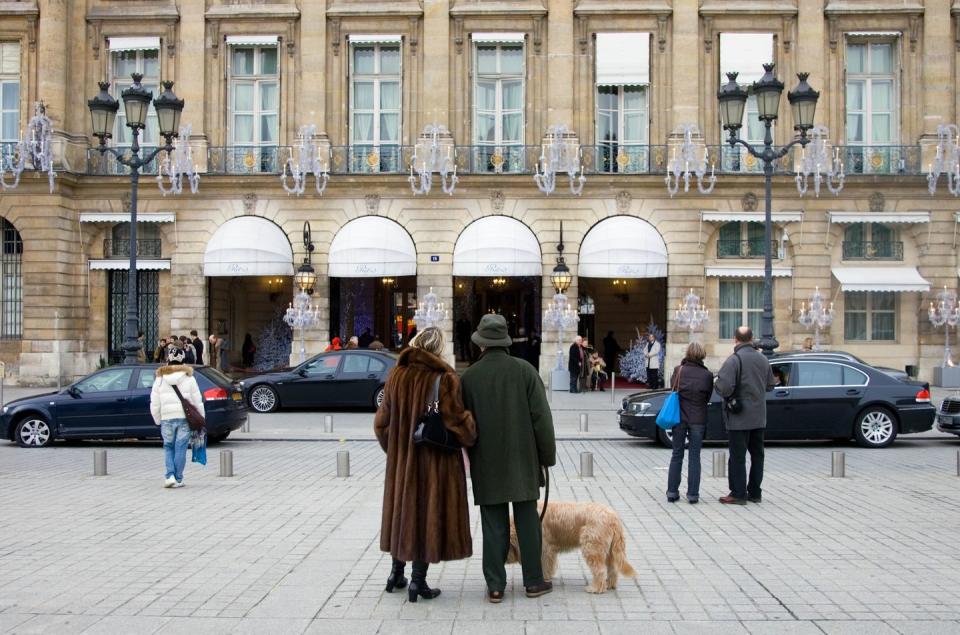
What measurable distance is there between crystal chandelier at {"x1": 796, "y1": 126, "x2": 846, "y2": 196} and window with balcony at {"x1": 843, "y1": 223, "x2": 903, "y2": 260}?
1524 mm

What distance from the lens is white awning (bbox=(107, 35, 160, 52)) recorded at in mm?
32156

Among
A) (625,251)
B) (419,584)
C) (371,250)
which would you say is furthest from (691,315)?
(419,584)

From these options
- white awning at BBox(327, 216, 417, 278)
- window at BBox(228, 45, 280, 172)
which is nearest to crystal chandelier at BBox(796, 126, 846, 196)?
white awning at BBox(327, 216, 417, 278)

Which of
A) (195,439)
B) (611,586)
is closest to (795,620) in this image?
(611,586)

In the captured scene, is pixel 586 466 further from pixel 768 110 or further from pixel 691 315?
pixel 691 315

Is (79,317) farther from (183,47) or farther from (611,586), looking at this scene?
(611,586)

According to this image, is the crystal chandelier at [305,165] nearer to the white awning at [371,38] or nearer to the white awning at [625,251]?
the white awning at [371,38]

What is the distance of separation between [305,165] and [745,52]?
14.0 metres

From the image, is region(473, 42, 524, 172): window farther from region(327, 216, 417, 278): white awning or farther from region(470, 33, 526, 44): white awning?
region(327, 216, 417, 278): white awning

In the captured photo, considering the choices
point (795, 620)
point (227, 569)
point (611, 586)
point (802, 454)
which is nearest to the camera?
point (795, 620)

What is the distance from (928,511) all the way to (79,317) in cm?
2735

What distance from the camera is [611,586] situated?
7492 mm

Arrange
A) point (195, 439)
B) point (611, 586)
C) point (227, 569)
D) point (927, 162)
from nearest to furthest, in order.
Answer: point (611, 586)
point (227, 569)
point (195, 439)
point (927, 162)

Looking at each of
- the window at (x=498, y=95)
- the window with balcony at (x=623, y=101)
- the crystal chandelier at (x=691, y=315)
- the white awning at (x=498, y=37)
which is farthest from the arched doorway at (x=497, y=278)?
the white awning at (x=498, y=37)
